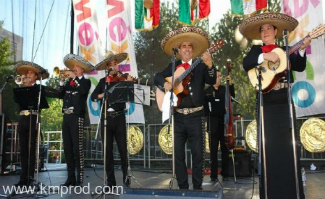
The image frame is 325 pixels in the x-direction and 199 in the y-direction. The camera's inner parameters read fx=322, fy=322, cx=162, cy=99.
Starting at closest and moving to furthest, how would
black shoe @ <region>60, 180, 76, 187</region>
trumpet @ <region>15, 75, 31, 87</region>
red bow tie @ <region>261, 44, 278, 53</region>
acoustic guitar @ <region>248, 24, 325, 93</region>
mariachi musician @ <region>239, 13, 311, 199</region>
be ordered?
acoustic guitar @ <region>248, 24, 325, 93</region>, mariachi musician @ <region>239, 13, 311, 199</region>, red bow tie @ <region>261, 44, 278, 53</region>, black shoe @ <region>60, 180, 76, 187</region>, trumpet @ <region>15, 75, 31, 87</region>

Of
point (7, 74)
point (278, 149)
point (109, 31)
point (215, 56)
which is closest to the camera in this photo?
point (278, 149)

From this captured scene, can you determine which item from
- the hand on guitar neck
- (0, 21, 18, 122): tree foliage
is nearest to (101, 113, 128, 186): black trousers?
the hand on guitar neck

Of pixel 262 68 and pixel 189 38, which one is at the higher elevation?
pixel 189 38

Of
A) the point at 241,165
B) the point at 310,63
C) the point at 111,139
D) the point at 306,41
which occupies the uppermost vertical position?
the point at 310,63

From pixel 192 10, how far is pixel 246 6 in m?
1.61

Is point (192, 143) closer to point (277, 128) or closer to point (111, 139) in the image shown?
point (277, 128)

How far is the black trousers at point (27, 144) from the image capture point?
19.0ft

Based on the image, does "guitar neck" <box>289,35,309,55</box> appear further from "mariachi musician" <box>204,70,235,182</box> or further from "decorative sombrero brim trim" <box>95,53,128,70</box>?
"mariachi musician" <box>204,70,235,182</box>

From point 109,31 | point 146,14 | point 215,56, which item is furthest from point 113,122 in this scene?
point 215,56

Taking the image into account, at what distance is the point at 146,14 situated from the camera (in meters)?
10.2

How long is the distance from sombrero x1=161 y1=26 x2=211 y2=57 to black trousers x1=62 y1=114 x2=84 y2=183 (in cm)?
228

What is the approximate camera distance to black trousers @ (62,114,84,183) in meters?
5.85

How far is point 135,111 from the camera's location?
9656mm

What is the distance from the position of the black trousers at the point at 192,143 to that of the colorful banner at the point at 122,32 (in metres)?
Answer: 5.38
